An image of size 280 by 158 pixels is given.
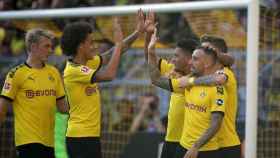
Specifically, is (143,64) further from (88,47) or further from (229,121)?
(229,121)

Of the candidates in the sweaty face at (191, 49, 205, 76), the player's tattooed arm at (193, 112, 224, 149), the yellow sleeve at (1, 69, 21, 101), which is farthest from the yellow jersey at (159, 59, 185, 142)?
the yellow sleeve at (1, 69, 21, 101)

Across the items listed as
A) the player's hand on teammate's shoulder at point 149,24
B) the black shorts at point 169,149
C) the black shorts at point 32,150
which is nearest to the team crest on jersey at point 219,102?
the black shorts at point 169,149

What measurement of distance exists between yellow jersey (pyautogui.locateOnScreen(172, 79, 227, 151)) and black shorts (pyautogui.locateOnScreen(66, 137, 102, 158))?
0.87m

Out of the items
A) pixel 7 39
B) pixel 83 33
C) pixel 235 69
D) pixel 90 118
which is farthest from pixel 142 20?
pixel 7 39

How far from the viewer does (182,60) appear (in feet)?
23.2

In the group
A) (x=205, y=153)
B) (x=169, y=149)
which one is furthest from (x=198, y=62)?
(x=169, y=149)

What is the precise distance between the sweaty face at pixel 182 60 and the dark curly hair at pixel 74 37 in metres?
0.84

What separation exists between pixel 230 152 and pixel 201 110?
541mm

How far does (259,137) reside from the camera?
980cm

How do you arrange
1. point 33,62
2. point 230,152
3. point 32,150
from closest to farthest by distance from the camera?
1. point 230,152
2. point 32,150
3. point 33,62

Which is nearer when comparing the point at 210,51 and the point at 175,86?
the point at 210,51

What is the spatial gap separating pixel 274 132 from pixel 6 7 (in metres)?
4.18

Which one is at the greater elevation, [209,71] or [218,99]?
[209,71]

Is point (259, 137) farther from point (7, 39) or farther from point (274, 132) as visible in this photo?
point (7, 39)
